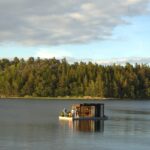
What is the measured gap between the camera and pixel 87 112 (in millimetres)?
Answer: 101000

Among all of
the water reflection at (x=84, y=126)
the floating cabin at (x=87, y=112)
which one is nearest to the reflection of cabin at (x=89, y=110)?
the floating cabin at (x=87, y=112)

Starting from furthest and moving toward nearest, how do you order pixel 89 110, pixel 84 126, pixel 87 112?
pixel 89 110, pixel 87 112, pixel 84 126

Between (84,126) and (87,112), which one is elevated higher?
(87,112)

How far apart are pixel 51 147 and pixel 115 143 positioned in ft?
28.3

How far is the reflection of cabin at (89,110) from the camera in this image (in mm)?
98750

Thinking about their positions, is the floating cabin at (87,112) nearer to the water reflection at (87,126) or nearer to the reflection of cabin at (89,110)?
the reflection of cabin at (89,110)

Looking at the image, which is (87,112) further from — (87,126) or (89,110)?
(87,126)

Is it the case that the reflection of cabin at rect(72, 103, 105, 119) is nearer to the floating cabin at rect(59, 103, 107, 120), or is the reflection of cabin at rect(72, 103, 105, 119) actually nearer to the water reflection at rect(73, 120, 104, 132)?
the floating cabin at rect(59, 103, 107, 120)

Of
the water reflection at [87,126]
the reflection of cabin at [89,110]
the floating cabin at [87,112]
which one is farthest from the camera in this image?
the reflection of cabin at [89,110]

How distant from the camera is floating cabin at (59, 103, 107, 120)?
9706 cm

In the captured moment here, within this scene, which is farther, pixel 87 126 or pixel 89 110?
pixel 89 110

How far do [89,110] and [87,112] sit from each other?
0.55 metres

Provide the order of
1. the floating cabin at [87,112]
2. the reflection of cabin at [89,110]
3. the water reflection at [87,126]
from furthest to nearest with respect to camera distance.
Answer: the reflection of cabin at [89,110] → the floating cabin at [87,112] → the water reflection at [87,126]

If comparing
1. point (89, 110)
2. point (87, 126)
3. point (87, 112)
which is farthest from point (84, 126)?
point (89, 110)
